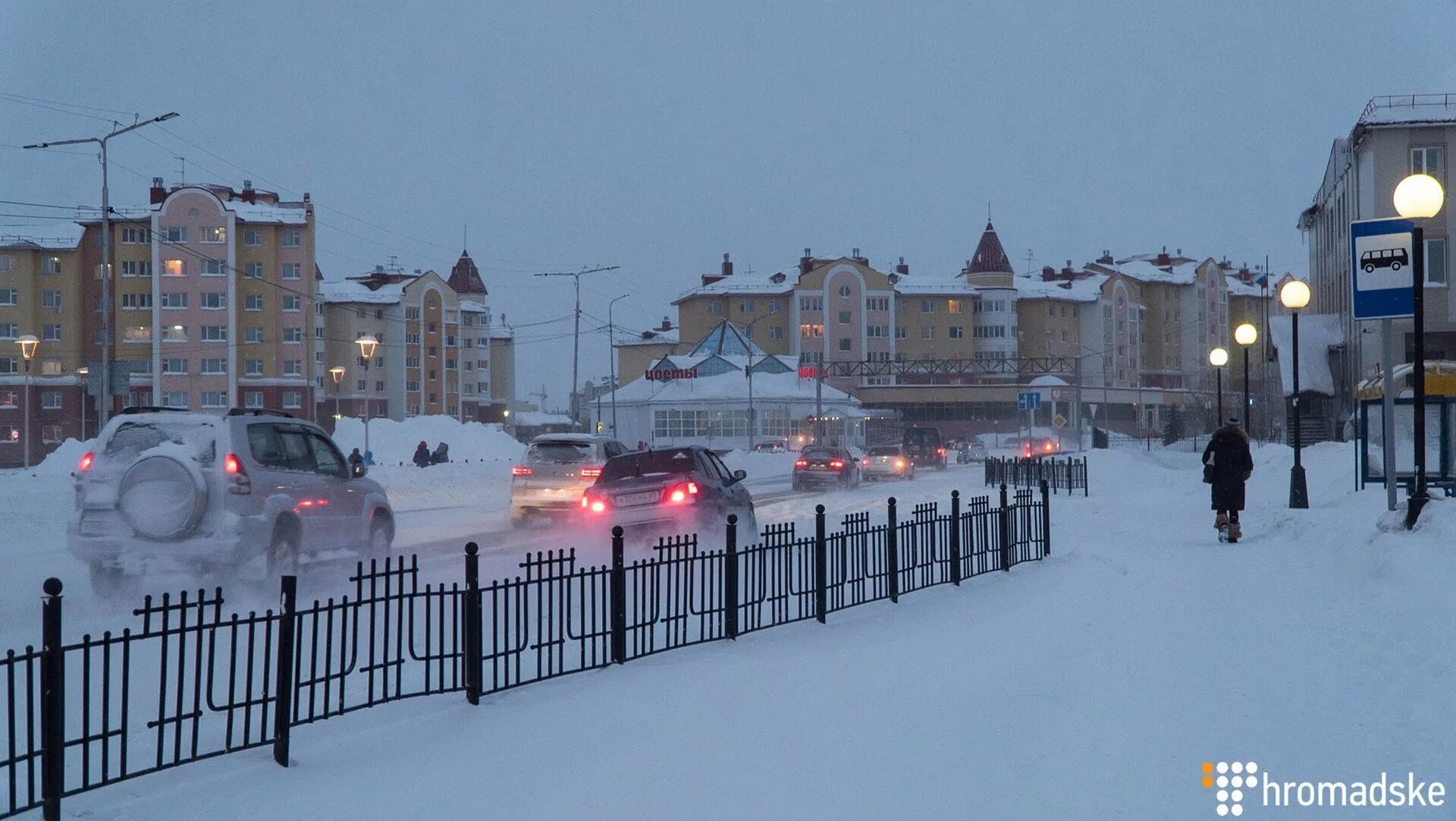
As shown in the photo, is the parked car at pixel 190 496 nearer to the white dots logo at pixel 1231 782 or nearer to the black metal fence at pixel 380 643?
the black metal fence at pixel 380 643

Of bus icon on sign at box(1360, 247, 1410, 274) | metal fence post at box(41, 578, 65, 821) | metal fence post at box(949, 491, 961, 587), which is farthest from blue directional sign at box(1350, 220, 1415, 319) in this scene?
metal fence post at box(41, 578, 65, 821)

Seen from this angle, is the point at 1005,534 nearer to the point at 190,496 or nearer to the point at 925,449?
the point at 190,496

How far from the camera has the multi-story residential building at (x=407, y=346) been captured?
99062mm

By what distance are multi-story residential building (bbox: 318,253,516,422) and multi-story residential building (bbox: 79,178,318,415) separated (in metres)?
7.42

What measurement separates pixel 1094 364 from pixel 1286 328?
231 feet

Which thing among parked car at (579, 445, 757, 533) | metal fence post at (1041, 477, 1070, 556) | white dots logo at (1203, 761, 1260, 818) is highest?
parked car at (579, 445, 757, 533)

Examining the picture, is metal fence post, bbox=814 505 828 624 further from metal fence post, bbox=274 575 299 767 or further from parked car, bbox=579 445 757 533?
metal fence post, bbox=274 575 299 767

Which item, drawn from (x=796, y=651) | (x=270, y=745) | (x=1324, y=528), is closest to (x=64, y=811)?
(x=270, y=745)

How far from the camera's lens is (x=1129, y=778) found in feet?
22.9

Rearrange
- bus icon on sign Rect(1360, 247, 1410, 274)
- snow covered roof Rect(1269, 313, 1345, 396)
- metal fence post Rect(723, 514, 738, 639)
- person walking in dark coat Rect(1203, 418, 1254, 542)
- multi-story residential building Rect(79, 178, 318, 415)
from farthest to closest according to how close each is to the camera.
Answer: multi-story residential building Rect(79, 178, 318, 415) → snow covered roof Rect(1269, 313, 1345, 396) → person walking in dark coat Rect(1203, 418, 1254, 542) → bus icon on sign Rect(1360, 247, 1410, 274) → metal fence post Rect(723, 514, 738, 639)

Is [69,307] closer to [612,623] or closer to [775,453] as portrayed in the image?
[775,453]

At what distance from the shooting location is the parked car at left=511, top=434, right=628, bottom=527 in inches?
933

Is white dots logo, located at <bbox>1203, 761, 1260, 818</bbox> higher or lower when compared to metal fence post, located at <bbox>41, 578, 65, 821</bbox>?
lower

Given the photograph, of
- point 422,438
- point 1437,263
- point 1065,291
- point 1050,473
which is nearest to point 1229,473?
point 1050,473
